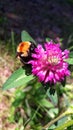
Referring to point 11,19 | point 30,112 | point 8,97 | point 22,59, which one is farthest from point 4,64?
point 22,59

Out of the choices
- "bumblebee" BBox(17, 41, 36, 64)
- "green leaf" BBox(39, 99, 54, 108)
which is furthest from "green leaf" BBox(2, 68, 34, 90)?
"green leaf" BBox(39, 99, 54, 108)

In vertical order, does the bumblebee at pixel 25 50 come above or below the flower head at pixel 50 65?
above

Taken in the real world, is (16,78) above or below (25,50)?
below

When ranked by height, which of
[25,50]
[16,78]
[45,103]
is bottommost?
[45,103]

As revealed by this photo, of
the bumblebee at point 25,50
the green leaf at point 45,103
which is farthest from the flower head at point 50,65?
the green leaf at point 45,103

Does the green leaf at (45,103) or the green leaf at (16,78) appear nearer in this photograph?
the green leaf at (16,78)

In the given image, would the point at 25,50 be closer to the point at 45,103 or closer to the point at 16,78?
the point at 16,78

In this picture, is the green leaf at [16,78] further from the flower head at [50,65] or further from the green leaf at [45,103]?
the green leaf at [45,103]

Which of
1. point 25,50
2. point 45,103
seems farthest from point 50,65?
point 45,103
